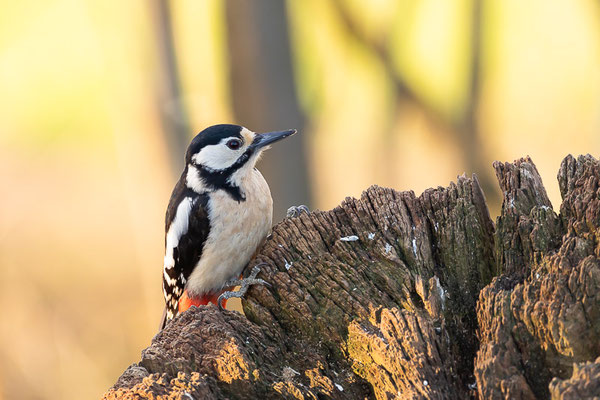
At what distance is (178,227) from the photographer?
3861mm

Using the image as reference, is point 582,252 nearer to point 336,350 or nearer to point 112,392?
point 336,350

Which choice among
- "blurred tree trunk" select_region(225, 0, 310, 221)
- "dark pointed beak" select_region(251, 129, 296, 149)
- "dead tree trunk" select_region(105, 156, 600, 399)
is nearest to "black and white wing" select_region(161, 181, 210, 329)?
"dark pointed beak" select_region(251, 129, 296, 149)

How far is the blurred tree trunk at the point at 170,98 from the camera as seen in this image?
5.89 meters

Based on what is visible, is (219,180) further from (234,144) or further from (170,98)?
(170,98)

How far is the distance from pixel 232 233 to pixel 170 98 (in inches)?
103

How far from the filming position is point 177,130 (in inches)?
235

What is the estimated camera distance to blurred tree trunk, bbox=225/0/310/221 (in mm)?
5371

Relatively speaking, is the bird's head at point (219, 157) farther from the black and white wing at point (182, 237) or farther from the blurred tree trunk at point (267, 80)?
the blurred tree trunk at point (267, 80)

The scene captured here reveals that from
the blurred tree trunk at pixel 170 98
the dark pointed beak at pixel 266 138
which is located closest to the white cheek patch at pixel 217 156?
the dark pointed beak at pixel 266 138

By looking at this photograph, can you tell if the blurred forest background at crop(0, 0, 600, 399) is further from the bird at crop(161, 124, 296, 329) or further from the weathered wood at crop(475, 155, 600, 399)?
the weathered wood at crop(475, 155, 600, 399)

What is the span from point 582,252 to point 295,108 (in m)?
3.69

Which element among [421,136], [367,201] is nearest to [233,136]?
[367,201]

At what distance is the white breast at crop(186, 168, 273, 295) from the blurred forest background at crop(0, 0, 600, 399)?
1797 mm

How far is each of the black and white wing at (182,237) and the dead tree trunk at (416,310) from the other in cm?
100
